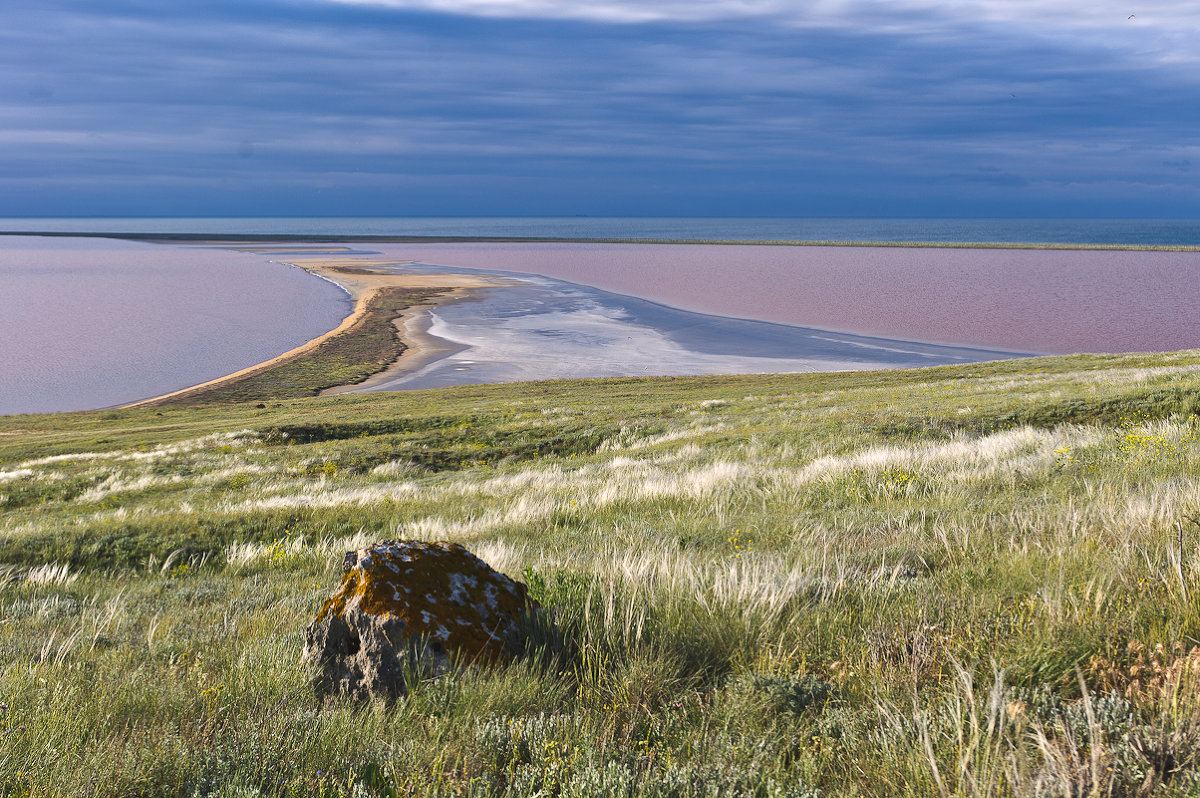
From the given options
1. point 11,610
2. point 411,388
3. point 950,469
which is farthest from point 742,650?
point 411,388

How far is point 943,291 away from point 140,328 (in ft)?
337

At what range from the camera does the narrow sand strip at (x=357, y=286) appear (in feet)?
182

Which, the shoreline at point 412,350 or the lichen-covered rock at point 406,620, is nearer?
the lichen-covered rock at point 406,620

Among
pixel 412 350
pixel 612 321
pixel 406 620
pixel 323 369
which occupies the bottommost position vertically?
pixel 323 369

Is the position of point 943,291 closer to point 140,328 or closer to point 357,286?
point 357,286

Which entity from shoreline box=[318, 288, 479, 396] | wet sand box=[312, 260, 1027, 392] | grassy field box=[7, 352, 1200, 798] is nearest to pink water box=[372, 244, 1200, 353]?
wet sand box=[312, 260, 1027, 392]

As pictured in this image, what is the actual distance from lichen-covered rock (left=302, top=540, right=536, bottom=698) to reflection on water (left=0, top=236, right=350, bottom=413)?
56.4m

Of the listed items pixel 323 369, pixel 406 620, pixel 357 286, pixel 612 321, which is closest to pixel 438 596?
pixel 406 620

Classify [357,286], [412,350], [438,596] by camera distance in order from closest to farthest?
[438,596] → [412,350] → [357,286]

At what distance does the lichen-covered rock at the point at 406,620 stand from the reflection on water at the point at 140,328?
56.4 m

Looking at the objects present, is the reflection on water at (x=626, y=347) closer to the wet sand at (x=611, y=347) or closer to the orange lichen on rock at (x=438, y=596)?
the wet sand at (x=611, y=347)

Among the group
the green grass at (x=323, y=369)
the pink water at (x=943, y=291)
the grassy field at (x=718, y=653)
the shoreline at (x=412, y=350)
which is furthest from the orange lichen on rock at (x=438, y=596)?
the pink water at (x=943, y=291)

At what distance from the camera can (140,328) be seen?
265 feet

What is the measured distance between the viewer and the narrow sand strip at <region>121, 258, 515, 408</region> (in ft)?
182
